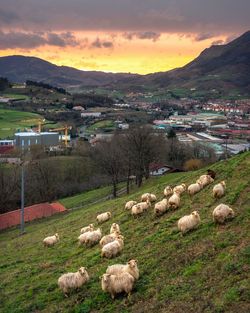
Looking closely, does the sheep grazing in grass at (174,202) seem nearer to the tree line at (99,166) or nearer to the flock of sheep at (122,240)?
the flock of sheep at (122,240)

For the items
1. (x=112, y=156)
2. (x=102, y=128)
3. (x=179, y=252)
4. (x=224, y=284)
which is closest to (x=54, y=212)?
(x=112, y=156)

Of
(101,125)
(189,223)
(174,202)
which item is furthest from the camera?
(101,125)

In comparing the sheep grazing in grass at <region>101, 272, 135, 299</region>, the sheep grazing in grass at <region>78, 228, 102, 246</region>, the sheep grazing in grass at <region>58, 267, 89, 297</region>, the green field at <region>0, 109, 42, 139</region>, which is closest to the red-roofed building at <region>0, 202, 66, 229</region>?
the sheep grazing in grass at <region>78, 228, 102, 246</region>

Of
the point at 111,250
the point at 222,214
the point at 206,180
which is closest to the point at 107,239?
the point at 111,250

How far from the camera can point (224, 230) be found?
17469mm

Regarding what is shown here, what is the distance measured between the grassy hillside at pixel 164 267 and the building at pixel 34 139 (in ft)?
309

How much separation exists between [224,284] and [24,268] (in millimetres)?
12654

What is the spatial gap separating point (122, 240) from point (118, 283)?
556 cm

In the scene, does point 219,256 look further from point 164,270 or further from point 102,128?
point 102,128

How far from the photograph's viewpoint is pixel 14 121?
159 m

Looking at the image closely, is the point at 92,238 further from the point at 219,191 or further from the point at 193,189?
the point at 219,191

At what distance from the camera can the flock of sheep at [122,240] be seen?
14906 millimetres

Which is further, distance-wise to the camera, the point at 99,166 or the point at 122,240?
the point at 99,166

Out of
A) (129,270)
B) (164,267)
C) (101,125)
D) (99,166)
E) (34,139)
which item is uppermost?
(129,270)
